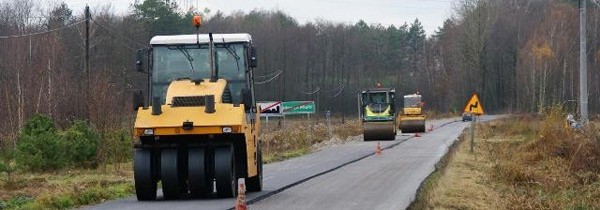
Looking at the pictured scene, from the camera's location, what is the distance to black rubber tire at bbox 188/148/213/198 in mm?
18125

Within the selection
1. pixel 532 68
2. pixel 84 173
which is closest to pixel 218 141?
pixel 84 173

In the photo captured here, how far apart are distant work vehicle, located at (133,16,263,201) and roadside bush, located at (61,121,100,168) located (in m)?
12.9

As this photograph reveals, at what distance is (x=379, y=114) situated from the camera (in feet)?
175

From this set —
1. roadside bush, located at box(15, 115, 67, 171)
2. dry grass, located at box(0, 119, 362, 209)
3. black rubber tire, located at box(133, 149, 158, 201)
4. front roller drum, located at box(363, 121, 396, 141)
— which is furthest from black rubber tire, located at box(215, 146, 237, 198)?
front roller drum, located at box(363, 121, 396, 141)

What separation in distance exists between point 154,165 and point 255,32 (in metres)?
104

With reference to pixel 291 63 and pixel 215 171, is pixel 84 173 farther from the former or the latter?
pixel 291 63

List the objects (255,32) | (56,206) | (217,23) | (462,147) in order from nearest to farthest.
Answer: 1. (56,206)
2. (462,147)
3. (217,23)
4. (255,32)

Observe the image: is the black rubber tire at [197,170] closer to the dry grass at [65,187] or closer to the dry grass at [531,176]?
the dry grass at [65,187]

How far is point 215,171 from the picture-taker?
1822cm

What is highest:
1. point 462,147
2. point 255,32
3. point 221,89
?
point 255,32

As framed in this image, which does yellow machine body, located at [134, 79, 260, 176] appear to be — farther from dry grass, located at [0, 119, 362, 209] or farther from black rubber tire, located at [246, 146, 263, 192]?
dry grass, located at [0, 119, 362, 209]

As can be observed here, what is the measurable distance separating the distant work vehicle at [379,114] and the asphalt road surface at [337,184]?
12.0 meters

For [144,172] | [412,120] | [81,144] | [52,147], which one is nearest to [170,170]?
[144,172]

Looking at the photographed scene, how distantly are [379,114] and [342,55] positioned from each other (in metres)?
80.8
